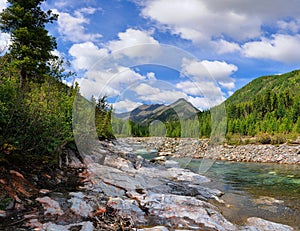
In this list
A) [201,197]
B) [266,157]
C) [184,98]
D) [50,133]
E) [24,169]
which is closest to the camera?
[24,169]

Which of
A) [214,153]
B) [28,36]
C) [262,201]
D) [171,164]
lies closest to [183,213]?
[262,201]

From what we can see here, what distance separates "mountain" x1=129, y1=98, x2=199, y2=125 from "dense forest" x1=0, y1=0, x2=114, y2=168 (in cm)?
255

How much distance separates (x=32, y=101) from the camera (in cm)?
770

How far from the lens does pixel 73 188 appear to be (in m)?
6.79

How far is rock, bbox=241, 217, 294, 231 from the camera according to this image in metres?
5.96

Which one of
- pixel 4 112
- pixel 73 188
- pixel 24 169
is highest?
pixel 4 112

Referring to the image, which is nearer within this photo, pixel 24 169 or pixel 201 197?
pixel 24 169

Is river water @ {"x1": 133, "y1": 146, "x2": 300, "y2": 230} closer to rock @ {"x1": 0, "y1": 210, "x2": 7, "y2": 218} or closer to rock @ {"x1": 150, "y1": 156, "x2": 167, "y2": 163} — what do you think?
rock @ {"x1": 150, "y1": 156, "x2": 167, "y2": 163}

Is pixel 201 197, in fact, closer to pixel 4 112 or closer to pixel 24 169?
pixel 24 169

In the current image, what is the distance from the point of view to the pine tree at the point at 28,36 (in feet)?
50.5

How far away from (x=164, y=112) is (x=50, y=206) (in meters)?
5.84

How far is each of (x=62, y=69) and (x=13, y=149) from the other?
9366 mm

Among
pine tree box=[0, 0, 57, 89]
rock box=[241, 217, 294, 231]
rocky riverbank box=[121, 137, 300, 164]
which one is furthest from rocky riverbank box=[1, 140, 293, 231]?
pine tree box=[0, 0, 57, 89]

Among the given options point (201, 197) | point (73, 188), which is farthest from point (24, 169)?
point (201, 197)
